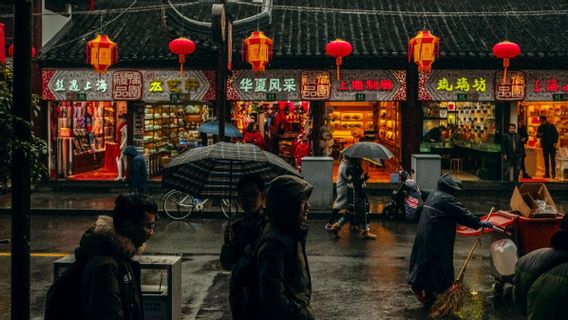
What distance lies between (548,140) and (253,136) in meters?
8.84

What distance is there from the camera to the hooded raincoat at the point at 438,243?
364 inches

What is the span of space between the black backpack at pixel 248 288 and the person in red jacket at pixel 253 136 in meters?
17.6

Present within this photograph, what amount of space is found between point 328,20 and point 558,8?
7.55 m

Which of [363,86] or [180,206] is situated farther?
[363,86]

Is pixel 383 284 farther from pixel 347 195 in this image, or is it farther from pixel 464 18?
pixel 464 18

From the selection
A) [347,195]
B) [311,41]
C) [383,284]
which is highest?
[311,41]

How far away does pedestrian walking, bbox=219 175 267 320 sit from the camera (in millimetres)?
6270

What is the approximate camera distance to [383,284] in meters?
10.8

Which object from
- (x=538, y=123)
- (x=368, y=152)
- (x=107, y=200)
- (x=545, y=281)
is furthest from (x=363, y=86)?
(x=545, y=281)

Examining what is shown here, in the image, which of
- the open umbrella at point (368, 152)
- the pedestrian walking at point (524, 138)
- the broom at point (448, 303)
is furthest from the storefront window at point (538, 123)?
the broom at point (448, 303)

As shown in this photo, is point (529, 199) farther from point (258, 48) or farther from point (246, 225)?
point (258, 48)

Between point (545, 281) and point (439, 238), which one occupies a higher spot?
point (545, 281)

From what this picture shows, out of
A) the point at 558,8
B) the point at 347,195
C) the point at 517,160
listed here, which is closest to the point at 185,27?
the point at 347,195

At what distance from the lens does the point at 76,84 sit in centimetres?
2128
